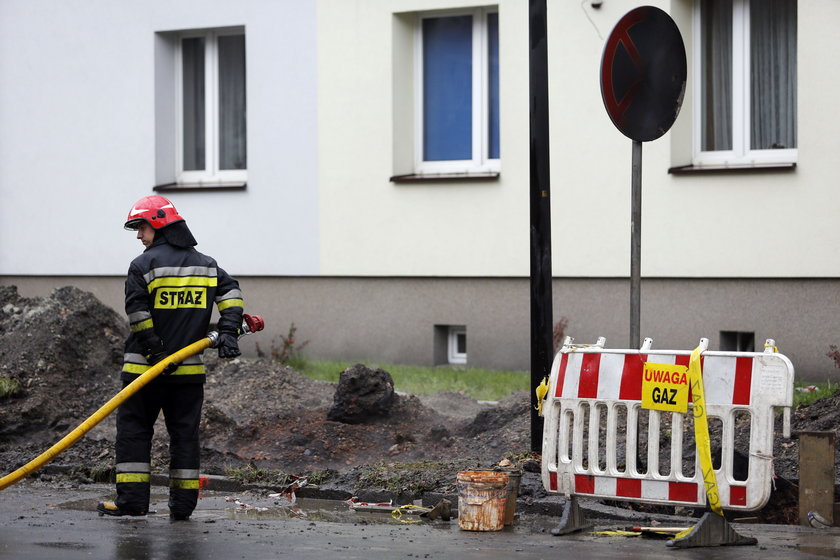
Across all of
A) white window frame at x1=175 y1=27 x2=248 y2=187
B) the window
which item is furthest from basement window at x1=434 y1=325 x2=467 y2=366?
white window frame at x1=175 y1=27 x2=248 y2=187

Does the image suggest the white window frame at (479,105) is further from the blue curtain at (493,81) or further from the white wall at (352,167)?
the white wall at (352,167)

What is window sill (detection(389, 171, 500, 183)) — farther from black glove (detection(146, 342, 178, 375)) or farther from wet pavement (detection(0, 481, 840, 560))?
black glove (detection(146, 342, 178, 375))

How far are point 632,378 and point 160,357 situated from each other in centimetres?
291

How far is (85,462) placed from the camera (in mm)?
10516

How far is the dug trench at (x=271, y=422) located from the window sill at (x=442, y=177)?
109 inches

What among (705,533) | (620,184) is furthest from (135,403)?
(620,184)

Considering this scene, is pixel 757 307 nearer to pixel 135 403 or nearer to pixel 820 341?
pixel 820 341

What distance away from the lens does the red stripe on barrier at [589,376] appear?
754cm

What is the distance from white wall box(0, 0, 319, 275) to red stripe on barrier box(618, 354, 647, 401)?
8744 millimetres

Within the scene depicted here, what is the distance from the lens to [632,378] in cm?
739

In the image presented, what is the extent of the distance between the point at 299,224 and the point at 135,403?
786 centimetres

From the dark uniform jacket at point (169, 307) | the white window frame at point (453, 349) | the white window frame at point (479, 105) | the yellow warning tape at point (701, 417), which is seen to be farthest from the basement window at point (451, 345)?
the yellow warning tape at point (701, 417)

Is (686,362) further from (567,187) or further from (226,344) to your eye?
(567,187)

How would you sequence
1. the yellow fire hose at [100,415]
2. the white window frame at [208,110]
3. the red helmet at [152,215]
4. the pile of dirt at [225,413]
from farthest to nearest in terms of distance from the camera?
the white window frame at [208,110] → the pile of dirt at [225,413] → the red helmet at [152,215] → the yellow fire hose at [100,415]
